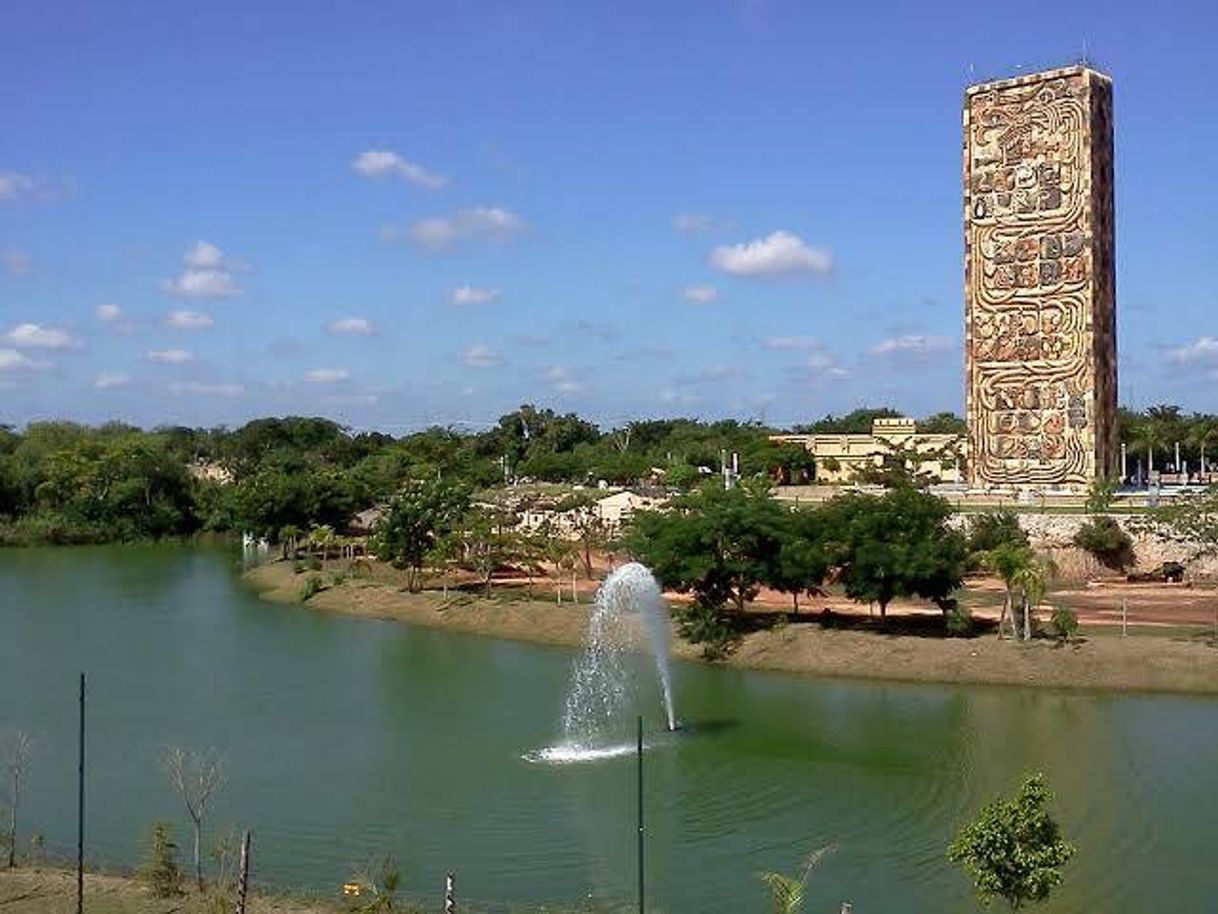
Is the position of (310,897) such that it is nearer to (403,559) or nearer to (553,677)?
(553,677)

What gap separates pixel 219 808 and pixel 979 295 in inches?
1484

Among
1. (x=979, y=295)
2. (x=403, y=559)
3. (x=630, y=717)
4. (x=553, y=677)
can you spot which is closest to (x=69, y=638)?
(x=403, y=559)

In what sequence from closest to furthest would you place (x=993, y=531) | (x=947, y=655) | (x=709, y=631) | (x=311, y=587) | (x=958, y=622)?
(x=947, y=655) < (x=958, y=622) < (x=709, y=631) < (x=993, y=531) < (x=311, y=587)

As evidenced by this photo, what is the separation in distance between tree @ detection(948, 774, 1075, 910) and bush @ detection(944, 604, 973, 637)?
21657mm

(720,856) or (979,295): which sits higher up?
(979,295)

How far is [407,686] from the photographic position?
3219cm

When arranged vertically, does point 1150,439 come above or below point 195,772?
above

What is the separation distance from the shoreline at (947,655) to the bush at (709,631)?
0.28 metres

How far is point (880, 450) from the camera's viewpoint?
A: 3014 inches

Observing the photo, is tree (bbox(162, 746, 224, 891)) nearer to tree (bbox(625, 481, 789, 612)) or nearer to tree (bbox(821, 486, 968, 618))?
tree (bbox(625, 481, 789, 612))

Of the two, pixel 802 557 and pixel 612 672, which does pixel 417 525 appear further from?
pixel 802 557

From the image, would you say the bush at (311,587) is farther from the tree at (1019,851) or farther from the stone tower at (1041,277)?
the tree at (1019,851)

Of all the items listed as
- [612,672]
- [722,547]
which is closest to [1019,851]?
[612,672]

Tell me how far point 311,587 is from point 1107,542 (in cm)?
2718
